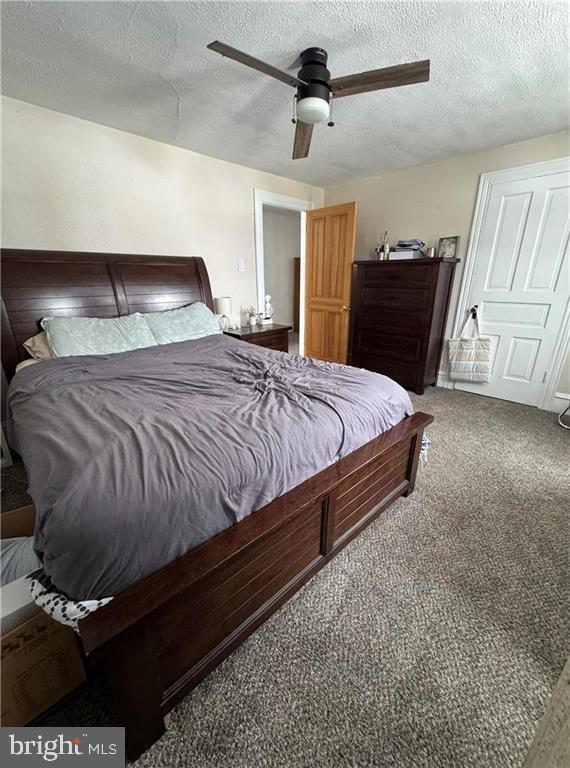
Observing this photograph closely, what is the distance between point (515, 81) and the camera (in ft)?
6.50

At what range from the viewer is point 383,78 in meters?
1.56

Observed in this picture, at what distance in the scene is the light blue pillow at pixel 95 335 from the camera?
2.18 metres

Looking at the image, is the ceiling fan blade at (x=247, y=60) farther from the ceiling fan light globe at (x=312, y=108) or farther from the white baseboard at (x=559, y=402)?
the white baseboard at (x=559, y=402)

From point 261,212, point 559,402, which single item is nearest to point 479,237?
point 559,402

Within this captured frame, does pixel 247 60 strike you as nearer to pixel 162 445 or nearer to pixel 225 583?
pixel 162 445

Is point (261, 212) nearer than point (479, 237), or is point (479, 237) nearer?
point (479, 237)

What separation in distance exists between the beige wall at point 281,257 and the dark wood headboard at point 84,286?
309 cm

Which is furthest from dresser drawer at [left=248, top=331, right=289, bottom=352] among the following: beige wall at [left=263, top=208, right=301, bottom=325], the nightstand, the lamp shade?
beige wall at [left=263, top=208, right=301, bottom=325]

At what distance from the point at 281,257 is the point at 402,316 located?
353 cm

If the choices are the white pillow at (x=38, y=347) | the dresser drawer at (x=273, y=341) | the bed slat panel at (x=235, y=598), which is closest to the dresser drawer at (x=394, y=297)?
the dresser drawer at (x=273, y=341)

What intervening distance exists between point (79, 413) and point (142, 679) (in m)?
0.96

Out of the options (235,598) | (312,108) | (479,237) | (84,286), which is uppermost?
(312,108)

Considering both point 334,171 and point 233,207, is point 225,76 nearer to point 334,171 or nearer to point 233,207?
point 233,207

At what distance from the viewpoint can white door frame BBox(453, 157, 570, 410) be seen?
9.35 feet
